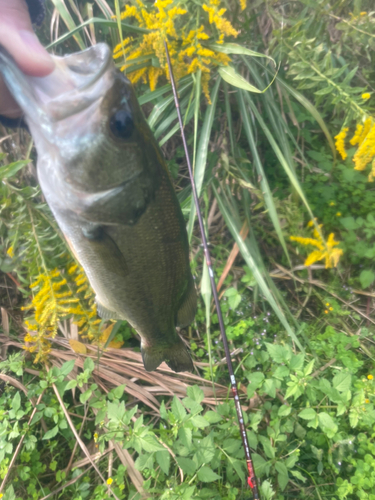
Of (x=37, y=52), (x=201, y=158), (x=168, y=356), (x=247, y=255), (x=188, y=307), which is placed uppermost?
(x=37, y=52)

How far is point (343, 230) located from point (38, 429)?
2.47 meters

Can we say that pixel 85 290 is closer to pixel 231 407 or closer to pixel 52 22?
pixel 231 407

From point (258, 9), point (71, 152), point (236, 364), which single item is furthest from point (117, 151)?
Answer: point (258, 9)

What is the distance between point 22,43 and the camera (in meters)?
0.61

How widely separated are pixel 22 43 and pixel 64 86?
0.36 feet

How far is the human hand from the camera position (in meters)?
0.60

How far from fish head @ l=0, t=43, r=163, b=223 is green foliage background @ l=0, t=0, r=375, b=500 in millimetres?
514

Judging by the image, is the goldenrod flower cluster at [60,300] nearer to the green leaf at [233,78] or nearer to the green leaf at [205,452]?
the green leaf at [205,452]

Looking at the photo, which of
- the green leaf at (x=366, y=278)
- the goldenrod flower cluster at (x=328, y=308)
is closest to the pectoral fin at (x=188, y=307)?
the goldenrod flower cluster at (x=328, y=308)

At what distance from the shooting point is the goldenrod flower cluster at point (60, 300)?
53.4 inches

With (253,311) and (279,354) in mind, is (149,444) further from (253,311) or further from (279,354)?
A: (253,311)

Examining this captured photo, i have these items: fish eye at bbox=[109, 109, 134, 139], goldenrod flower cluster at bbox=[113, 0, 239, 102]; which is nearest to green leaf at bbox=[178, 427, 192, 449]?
fish eye at bbox=[109, 109, 134, 139]

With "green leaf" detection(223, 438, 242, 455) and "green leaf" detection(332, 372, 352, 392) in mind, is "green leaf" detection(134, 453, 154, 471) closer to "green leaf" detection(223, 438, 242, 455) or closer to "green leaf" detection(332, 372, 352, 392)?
"green leaf" detection(223, 438, 242, 455)

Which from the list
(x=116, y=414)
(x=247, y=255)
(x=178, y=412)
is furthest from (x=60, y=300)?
(x=247, y=255)
